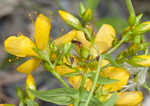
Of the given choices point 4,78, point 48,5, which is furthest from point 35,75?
point 48,5

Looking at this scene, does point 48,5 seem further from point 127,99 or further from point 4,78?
point 127,99

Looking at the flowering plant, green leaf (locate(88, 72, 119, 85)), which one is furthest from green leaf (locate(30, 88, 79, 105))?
green leaf (locate(88, 72, 119, 85))

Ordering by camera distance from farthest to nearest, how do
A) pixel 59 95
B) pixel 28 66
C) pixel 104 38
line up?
pixel 104 38 → pixel 28 66 → pixel 59 95

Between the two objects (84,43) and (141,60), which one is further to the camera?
(84,43)

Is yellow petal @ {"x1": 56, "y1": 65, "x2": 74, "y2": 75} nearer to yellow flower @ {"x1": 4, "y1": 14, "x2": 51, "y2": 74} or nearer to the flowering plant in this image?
the flowering plant

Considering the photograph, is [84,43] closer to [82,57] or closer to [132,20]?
[82,57]

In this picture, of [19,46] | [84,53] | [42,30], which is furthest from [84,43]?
[19,46]
